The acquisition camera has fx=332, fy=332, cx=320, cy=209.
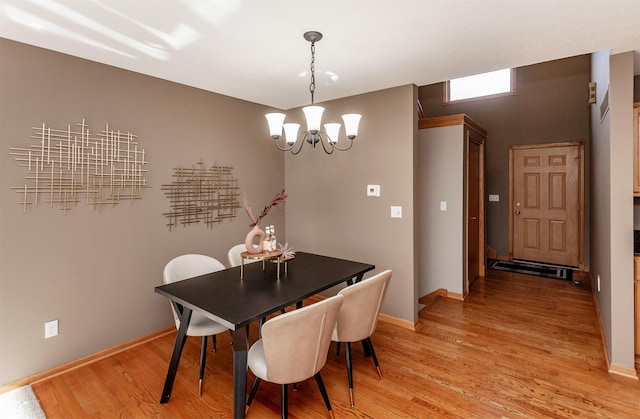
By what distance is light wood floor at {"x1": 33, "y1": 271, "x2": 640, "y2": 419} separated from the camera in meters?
2.03

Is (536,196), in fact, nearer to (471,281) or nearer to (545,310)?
(471,281)

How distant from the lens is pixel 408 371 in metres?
2.46

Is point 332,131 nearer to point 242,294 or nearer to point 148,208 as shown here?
point 242,294

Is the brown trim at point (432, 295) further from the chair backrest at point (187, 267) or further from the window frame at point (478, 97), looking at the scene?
the window frame at point (478, 97)

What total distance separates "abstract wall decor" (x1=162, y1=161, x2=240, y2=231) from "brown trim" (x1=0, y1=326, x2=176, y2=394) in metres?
0.99

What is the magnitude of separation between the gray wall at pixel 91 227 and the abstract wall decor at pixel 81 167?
0.06 m

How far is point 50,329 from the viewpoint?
243 centimetres

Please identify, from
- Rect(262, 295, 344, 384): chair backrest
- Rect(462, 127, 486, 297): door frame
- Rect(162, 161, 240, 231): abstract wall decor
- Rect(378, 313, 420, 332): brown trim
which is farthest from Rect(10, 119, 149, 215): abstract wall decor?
Rect(462, 127, 486, 297): door frame

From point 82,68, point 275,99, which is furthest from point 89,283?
point 275,99

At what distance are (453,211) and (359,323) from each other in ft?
8.21

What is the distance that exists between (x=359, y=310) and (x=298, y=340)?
553 mm

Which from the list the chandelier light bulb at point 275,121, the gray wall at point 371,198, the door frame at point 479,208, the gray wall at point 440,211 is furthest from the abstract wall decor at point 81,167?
the door frame at point 479,208

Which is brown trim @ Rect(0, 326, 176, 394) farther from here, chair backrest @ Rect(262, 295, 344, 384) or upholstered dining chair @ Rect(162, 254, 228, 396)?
chair backrest @ Rect(262, 295, 344, 384)

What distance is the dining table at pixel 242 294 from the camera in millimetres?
1725
